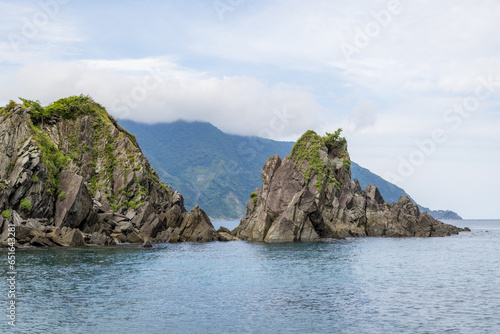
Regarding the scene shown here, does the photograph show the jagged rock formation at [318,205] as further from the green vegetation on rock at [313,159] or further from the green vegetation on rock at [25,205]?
the green vegetation on rock at [25,205]

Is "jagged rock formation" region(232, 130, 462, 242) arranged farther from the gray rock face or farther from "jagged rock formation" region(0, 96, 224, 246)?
the gray rock face

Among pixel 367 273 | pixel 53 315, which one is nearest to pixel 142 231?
pixel 367 273

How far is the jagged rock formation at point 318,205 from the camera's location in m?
117

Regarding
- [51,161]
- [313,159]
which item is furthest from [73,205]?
[313,159]

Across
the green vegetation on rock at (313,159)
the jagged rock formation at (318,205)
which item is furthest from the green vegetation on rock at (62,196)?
the green vegetation on rock at (313,159)

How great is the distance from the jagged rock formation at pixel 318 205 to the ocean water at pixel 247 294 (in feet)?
124

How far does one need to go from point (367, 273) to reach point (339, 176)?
288 ft

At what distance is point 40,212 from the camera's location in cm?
9244

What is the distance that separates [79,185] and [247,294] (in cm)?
6124

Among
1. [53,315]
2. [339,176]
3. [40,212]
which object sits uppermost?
[339,176]

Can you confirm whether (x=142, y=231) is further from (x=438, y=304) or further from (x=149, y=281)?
(x=438, y=304)

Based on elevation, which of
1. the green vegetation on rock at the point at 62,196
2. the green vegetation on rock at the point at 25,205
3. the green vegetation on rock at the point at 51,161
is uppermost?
the green vegetation on rock at the point at 51,161

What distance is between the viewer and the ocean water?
3491cm

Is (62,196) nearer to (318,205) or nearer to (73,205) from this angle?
(73,205)
